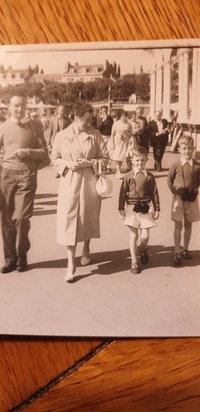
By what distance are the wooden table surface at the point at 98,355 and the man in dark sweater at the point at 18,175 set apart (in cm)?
9

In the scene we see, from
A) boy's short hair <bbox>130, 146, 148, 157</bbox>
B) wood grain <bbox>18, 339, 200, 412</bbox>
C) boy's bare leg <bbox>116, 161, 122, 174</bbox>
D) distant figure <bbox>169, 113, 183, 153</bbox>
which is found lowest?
wood grain <bbox>18, 339, 200, 412</bbox>

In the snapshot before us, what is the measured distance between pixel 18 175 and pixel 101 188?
9 centimetres

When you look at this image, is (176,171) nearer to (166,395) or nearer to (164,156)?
(164,156)

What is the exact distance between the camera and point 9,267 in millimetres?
558

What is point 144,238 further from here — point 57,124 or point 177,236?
point 57,124

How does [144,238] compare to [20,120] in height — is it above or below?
below

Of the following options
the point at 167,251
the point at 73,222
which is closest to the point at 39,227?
the point at 73,222

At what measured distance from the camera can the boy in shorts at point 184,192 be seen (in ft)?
1.77

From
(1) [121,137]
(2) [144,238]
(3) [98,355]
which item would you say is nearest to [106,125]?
(1) [121,137]

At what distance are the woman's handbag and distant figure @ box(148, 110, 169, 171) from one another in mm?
57

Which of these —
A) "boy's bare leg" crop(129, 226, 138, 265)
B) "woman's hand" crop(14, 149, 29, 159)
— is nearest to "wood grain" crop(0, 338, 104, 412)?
"boy's bare leg" crop(129, 226, 138, 265)

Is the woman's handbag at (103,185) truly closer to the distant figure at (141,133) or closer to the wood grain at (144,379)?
the distant figure at (141,133)

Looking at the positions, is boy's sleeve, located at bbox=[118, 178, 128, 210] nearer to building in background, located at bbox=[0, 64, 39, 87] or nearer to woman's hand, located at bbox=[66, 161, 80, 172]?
woman's hand, located at bbox=[66, 161, 80, 172]

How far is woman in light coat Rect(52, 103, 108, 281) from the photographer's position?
54 centimetres
